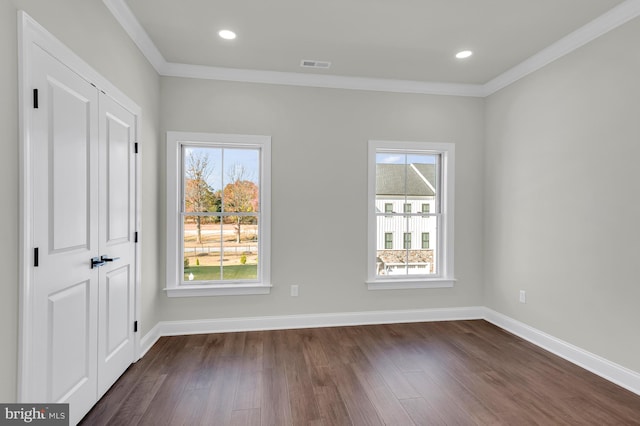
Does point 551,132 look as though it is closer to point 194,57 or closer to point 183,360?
point 194,57

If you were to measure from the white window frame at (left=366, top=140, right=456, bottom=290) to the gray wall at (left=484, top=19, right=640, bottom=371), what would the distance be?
1.72 feet

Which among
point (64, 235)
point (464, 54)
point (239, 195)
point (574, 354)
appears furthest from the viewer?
point (239, 195)

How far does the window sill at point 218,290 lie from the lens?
3.40 meters

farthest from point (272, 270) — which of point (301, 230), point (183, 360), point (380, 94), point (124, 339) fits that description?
point (380, 94)

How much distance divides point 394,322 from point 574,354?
66.8 inches

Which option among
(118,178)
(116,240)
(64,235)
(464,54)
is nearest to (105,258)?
(116,240)

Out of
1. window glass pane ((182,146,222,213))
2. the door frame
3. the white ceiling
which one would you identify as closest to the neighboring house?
the white ceiling

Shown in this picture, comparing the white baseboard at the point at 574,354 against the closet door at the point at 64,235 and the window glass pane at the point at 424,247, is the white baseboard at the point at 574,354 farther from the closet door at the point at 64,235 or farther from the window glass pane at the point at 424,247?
the closet door at the point at 64,235

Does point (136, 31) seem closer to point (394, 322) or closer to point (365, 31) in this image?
point (365, 31)

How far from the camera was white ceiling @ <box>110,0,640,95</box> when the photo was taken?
2441 millimetres

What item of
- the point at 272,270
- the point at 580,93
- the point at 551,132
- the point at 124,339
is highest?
the point at 580,93

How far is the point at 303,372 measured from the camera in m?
2.60

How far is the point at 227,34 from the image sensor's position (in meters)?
2.82

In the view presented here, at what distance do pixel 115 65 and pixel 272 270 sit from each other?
2380mm
